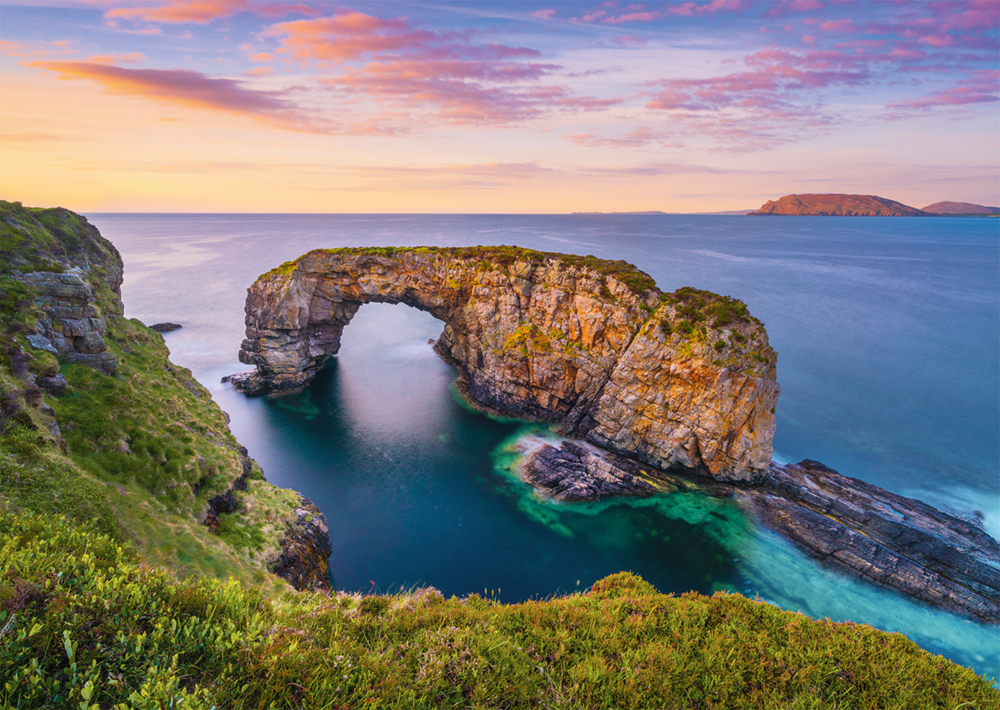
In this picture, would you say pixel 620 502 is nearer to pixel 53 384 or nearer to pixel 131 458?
pixel 131 458

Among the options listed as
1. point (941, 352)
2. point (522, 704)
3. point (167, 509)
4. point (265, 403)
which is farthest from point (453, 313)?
point (941, 352)

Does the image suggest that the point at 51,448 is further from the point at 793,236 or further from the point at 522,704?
the point at 793,236

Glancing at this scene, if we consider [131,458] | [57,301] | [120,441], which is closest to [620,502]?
[131,458]

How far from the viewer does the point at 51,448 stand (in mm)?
13859

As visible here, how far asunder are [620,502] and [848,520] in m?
14.6

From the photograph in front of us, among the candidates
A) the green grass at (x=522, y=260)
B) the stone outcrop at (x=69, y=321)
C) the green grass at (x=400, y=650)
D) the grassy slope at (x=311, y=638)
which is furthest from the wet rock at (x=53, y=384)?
the green grass at (x=522, y=260)

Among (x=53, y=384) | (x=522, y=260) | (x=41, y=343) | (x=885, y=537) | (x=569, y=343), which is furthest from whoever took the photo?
(x=522, y=260)

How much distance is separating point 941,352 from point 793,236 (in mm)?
A: 150981

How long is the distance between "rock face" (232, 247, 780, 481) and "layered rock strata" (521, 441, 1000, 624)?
2.17 m

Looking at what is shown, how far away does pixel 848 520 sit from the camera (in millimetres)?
27859

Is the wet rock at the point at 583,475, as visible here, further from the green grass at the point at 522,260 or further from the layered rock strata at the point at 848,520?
the green grass at the point at 522,260

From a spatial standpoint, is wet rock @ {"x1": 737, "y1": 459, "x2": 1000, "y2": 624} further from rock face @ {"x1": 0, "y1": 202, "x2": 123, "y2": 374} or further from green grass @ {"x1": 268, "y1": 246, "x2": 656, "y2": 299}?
rock face @ {"x1": 0, "y1": 202, "x2": 123, "y2": 374}

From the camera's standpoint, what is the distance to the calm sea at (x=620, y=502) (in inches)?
953

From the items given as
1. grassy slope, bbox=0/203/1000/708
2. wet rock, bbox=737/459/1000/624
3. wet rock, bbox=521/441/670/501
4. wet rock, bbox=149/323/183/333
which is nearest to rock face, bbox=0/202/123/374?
grassy slope, bbox=0/203/1000/708
